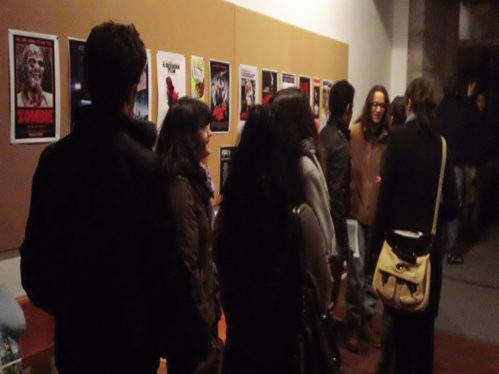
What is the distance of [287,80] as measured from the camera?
378 cm

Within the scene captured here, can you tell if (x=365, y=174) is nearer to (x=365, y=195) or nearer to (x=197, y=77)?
(x=365, y=195)

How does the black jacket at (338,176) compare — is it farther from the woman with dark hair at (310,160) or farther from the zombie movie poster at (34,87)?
the zombie movie poster at (34,87)

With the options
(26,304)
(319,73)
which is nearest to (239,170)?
(26,304)

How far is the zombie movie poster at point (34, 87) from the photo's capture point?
1889 mm

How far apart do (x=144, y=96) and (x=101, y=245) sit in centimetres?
143

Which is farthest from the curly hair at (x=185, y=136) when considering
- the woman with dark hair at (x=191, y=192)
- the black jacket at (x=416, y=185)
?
the black jacket at (x=416, y=185)

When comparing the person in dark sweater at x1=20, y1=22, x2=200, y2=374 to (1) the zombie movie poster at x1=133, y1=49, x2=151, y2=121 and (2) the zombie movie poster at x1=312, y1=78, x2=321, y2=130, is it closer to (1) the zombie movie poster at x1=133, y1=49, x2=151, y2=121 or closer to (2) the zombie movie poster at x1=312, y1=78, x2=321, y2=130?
(1) the zombie movie poster at x1=133, y1=49, x2=151, y2=121

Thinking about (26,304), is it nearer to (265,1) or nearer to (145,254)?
(145,254)

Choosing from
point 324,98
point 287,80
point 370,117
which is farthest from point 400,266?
point 324,98

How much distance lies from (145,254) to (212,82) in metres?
1.92

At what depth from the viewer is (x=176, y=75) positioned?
2682mm

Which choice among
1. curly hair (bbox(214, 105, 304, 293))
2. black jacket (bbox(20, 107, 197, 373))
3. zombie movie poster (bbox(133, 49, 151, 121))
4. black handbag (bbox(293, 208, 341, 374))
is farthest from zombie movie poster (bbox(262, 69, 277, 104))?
black jacket (bbox(20, 107, 197, 373))

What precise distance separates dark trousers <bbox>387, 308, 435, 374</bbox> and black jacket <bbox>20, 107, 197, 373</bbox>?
1530mm

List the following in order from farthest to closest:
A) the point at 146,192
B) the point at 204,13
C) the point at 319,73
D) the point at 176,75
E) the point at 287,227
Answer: the point at 319,73 < the point at 204,13 < the point at 176,75 < the point at 287,227 < the point at 146,192
